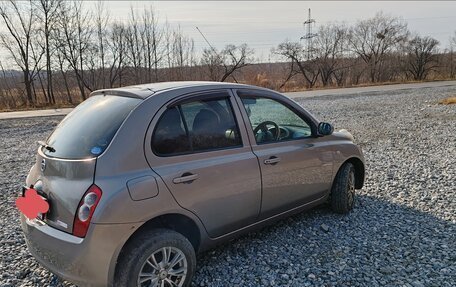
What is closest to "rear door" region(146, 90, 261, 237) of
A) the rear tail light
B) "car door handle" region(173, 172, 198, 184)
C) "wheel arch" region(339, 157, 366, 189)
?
"car door handle" region(173, 172, 198, 184)

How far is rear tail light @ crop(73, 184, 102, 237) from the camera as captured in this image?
227cm

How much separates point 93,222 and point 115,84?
30269 millimetres

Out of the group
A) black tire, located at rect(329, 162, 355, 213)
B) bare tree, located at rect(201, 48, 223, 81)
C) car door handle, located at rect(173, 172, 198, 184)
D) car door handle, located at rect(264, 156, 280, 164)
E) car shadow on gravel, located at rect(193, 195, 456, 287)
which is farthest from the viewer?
bare tree, located at rect(201, 48, 223, 81)

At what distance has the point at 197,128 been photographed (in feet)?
9.43

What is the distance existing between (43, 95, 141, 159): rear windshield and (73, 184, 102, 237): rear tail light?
0.29 meters

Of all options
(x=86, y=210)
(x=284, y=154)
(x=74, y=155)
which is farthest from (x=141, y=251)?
(x=284, y=154)

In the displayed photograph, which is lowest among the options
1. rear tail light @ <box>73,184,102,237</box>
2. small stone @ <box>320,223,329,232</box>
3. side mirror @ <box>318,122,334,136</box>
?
small stone @ <box>320,223,329,232</box>

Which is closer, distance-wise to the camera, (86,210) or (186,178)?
(86,210)

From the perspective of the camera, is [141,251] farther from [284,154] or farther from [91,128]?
[284,154]

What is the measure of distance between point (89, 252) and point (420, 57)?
1775 inches

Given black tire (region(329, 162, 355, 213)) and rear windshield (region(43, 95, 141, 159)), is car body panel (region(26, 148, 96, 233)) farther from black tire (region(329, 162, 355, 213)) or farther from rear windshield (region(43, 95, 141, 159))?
black tire (region(329, 162, 355, 213))

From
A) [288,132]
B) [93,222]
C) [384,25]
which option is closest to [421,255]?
[288,132]

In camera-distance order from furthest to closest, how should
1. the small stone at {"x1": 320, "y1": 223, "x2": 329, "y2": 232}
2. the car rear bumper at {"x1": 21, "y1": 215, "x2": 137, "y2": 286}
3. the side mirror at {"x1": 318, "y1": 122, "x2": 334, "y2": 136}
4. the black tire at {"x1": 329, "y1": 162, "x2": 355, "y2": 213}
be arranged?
the black tire at {"x1": 329, "y1": 162, "x2": 355, "y2": 213} → the small stone at {"x1": 320, "y1": 223, "x2": 329, "y2": 232} → the side mirror at {"x1": 318, "y1": 122, "x2": 334, "y2": 136} → the car rear bumper at {"x1": 21, "y1": 215, "x2": 137, "y2": 286}

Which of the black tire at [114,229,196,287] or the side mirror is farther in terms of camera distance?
the side mirror
